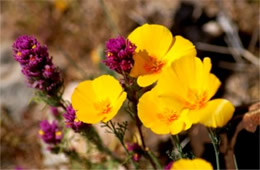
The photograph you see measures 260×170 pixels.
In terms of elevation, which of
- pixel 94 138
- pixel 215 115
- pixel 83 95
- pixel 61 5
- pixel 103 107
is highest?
pixel 61 5

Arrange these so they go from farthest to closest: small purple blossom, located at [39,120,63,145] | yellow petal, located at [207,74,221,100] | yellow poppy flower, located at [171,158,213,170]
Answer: small purple blossom, located at [39,120,63,145], yellow petal, located at [207,74,221,100], yellow poppy flower, located at [171,158,213,170]

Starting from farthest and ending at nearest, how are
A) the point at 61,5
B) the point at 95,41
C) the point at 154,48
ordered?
the point at 61,5
the point at 95,41
the point at 154,48

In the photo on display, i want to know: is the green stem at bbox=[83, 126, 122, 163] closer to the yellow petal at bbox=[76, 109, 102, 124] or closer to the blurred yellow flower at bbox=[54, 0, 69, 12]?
the yellow petal at bbox=[76, 109, 102, 124]

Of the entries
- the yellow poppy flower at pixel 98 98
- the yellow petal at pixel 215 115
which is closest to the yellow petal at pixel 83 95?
the yellow poppy flower at pixel 98 98

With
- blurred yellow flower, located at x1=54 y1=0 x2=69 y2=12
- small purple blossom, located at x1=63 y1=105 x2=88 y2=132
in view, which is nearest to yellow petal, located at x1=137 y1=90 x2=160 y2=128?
small purple blossom, located at x1=63 y1=105 x2=88 y2=132

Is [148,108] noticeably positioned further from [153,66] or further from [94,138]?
[94,138]

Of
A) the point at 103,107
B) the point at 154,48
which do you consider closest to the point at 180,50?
the point at 154,48
